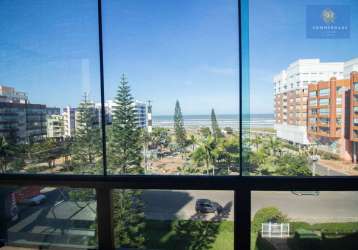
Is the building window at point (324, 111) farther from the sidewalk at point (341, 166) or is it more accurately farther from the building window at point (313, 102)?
the sidewalk at point (341, 166)

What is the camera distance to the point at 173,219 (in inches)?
87.8

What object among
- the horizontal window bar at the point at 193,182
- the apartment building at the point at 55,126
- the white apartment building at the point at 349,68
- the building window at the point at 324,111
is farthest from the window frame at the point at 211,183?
the white apartment building at the point at 349,68

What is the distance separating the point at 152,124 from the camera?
87.7 inches

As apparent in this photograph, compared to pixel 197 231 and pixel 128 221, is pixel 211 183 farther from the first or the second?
pixel 128 221

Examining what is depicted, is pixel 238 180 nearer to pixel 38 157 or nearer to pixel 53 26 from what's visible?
pixel 38 157

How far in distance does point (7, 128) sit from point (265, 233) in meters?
2.73

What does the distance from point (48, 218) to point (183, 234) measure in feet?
4.47

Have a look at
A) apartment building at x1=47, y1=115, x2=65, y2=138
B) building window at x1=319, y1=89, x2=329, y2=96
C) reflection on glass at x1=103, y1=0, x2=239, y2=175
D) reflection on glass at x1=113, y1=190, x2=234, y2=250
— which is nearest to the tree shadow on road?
reflection on glass at x1=113, y1=190, x2=234, y2=250

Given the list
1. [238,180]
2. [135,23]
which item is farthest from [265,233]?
[135,23]

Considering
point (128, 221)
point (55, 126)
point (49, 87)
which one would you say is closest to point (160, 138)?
point (128, 221)

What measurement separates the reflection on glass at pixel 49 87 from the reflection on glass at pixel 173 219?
49 centimetres

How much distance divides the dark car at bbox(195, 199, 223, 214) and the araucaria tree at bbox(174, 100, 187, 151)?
0.51 meters

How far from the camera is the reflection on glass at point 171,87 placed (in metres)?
2.09

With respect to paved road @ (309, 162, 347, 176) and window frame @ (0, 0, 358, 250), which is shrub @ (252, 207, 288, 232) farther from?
paved road @ (309, 162, 347, 176)
